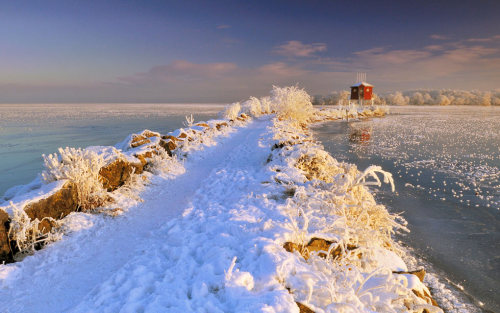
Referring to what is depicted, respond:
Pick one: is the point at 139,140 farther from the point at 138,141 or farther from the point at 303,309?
the point at 303,309

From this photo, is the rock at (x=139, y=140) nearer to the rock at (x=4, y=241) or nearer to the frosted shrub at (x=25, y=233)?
Result: the frosted shrub at (x=25, y=233)

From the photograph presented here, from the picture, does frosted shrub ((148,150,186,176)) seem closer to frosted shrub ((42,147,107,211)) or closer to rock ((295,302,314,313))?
frosted shrub ((42,147,107,211))

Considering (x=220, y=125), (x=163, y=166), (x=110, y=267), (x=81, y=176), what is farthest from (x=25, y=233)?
(x=220, y=125)

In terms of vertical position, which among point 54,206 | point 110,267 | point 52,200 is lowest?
point 110,267

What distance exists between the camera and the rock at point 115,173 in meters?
6.35

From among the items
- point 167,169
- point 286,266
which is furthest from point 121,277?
point 167,169

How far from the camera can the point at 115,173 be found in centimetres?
670

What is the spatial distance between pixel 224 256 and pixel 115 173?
464 cm

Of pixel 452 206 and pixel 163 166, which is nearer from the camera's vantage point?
pixel 452 206

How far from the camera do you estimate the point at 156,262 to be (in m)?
3.49

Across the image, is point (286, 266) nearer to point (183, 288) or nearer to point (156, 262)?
point (183, 288)

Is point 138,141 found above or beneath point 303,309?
above

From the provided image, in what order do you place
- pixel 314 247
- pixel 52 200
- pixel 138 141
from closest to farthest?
pixel 314 247, pixel 52 200, pixel 138 141

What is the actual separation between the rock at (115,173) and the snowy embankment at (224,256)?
0.20 m
